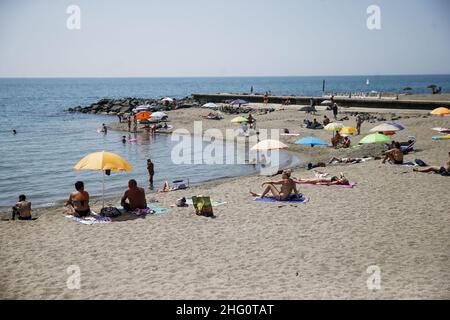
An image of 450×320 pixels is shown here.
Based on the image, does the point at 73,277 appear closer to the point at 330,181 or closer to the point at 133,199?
the point at 133,199

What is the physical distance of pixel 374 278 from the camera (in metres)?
7.30

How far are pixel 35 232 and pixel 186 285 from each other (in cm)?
518

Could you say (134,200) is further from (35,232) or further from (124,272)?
(124,272)

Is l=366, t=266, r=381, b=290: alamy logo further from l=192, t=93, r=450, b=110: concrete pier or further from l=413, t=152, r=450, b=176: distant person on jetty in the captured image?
l=192, t=93, r=450, b=110: concrete pier

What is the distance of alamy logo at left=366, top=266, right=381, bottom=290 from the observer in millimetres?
7002

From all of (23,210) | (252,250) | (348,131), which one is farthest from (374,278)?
(348,131)

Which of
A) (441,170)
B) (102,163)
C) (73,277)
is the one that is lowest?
Answer: (73,277)

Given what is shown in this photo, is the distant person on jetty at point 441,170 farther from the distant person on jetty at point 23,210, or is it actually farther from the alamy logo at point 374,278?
the distant person on jetty at point 23,210

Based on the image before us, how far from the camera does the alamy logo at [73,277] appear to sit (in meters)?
7.31

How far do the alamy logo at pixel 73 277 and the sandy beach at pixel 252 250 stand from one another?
9 cm

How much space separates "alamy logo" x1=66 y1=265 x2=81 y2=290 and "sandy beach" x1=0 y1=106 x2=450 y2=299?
0.09 metres

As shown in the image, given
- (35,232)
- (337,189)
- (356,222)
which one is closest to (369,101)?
(337,189)

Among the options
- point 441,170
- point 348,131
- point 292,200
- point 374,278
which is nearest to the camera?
point 374,278

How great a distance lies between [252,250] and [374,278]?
2.51 meters
